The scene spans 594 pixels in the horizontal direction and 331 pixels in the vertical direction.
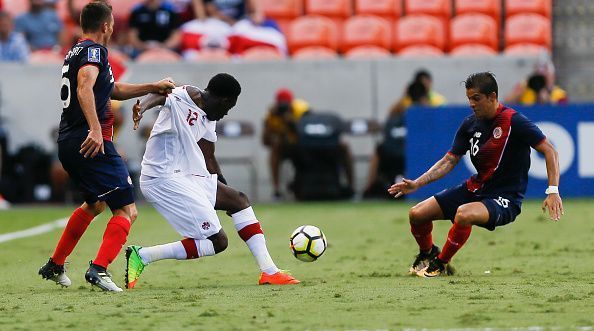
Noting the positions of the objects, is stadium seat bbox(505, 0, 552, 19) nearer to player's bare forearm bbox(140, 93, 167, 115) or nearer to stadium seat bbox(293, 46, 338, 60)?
stadium seat bbox(293, 46, 338, 60)

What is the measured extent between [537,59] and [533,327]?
14345mm

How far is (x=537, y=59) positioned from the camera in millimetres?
20391

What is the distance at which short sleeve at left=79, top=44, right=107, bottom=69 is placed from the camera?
8602 mm

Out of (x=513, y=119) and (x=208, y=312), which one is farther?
(x=513, y=119)

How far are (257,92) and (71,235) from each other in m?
12.2

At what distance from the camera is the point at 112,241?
344 inches

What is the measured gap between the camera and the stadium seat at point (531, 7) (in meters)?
21.8

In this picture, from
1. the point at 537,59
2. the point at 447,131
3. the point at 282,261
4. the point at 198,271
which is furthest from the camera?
the point at 537,59

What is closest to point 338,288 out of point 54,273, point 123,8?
point 54,273

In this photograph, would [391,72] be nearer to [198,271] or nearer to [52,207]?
[52,207]

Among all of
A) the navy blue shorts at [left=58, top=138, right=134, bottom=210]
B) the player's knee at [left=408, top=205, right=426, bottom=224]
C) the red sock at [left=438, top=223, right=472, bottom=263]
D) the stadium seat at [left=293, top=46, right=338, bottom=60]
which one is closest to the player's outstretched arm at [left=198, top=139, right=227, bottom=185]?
the navy blue shorts at [left=58, top=138, right=134, bottom=210]

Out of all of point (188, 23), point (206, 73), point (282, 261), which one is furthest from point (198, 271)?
point (188, 23)

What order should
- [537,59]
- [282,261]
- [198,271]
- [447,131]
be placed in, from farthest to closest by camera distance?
[537,59] → [447,131] → [282,261] → [198,271]

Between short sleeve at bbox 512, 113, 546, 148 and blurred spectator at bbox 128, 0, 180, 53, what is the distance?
13.2 metres
